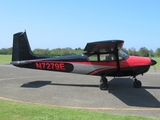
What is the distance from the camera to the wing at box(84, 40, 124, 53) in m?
9.88

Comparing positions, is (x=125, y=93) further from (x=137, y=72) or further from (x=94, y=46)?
(x=94, y=46)

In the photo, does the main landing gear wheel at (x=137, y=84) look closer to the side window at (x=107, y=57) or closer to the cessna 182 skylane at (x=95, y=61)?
the cessna 182 skylane at (x=95, y=61)

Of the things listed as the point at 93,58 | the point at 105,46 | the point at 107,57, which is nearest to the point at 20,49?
the point at 93,58

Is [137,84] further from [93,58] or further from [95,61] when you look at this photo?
[93,58]

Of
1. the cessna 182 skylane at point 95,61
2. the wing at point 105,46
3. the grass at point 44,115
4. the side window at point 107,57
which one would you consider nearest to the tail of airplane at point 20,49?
the cessna 182 skylane at point 95,61

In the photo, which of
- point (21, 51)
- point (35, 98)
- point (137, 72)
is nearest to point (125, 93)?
point (137, 72)

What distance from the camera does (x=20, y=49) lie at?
1326 cm

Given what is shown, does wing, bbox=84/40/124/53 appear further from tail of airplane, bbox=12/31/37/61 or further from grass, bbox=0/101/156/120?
grass, bbox=0/101/156/120

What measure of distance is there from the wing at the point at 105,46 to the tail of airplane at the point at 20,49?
171 inches

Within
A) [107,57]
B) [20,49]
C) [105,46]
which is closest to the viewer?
[105,46]

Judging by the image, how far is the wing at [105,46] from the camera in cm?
988

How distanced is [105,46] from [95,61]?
1644 millimetres

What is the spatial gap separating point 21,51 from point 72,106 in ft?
22.7

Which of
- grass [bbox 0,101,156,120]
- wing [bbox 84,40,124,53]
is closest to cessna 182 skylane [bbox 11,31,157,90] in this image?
wing [bbox 84,40,124,53]
